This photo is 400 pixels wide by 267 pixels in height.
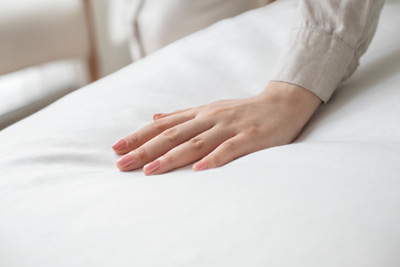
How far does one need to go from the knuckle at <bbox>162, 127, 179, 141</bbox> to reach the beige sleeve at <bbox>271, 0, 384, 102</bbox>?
17cm

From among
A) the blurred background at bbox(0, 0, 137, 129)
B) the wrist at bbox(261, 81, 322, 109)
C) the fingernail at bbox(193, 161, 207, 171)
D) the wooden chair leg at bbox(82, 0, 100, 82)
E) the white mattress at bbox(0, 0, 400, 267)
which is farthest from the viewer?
the wooden chair leg at bbox(82, 0, 100, 82)

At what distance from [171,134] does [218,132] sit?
0.18ft

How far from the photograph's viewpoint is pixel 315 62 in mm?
652

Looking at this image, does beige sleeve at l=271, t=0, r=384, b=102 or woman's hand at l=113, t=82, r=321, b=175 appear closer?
woman's hand at l=113, t=82, r=321, b=175

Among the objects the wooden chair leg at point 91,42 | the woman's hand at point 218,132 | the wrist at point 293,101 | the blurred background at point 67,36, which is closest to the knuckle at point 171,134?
the woman's hand at point 218,132

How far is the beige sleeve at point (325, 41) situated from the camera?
25.4 inches

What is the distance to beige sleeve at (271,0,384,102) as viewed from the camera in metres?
0.65

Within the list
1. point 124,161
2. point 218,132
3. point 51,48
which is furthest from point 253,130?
point 51,48

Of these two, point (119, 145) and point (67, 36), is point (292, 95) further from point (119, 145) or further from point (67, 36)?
point (67, 36)

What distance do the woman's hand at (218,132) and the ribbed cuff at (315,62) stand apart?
1 centimetres

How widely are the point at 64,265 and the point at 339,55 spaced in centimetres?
47

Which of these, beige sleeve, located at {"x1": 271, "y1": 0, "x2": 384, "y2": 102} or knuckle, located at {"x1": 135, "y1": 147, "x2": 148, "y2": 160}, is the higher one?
beige sleeve, located at {"x1": 271, "y1": 0, "x2": 384, "y2": 102}

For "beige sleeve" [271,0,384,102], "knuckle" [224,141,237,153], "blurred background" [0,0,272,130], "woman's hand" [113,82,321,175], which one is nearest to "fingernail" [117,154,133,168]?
"woman's hand" [113,82,321,175]

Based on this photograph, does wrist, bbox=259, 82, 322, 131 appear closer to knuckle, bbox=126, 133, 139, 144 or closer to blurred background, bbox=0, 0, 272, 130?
knuckle, bbox=126, 133, 139, 144
